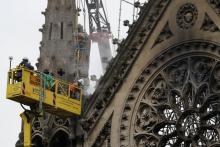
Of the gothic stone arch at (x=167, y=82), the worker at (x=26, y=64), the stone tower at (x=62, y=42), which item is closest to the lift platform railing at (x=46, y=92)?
the worker at (x=26, y=64)

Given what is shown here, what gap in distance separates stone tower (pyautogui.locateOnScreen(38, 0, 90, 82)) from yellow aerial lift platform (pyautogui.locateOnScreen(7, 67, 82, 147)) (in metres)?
1.27

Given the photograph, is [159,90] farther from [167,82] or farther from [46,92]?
[46,92]

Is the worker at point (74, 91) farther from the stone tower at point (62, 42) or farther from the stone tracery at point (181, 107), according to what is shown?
the stone tracery at point (181, 107)

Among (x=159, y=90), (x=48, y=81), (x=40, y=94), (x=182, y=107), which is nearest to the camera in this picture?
(x=182, y=107)

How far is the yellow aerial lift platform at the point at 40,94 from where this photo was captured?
35.0 metres

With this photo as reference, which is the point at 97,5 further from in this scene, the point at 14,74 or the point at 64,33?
the point at 14,74

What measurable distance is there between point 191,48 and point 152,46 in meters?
1.84

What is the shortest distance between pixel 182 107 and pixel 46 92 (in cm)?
519

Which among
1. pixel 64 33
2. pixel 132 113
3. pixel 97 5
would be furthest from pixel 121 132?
pixel 97 5

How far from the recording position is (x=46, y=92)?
35.8 meters

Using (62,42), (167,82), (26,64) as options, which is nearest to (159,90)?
(167,82)

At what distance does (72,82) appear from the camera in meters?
37.6

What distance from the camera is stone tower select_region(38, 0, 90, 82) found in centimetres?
3806

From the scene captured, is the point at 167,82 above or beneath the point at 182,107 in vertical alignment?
above
